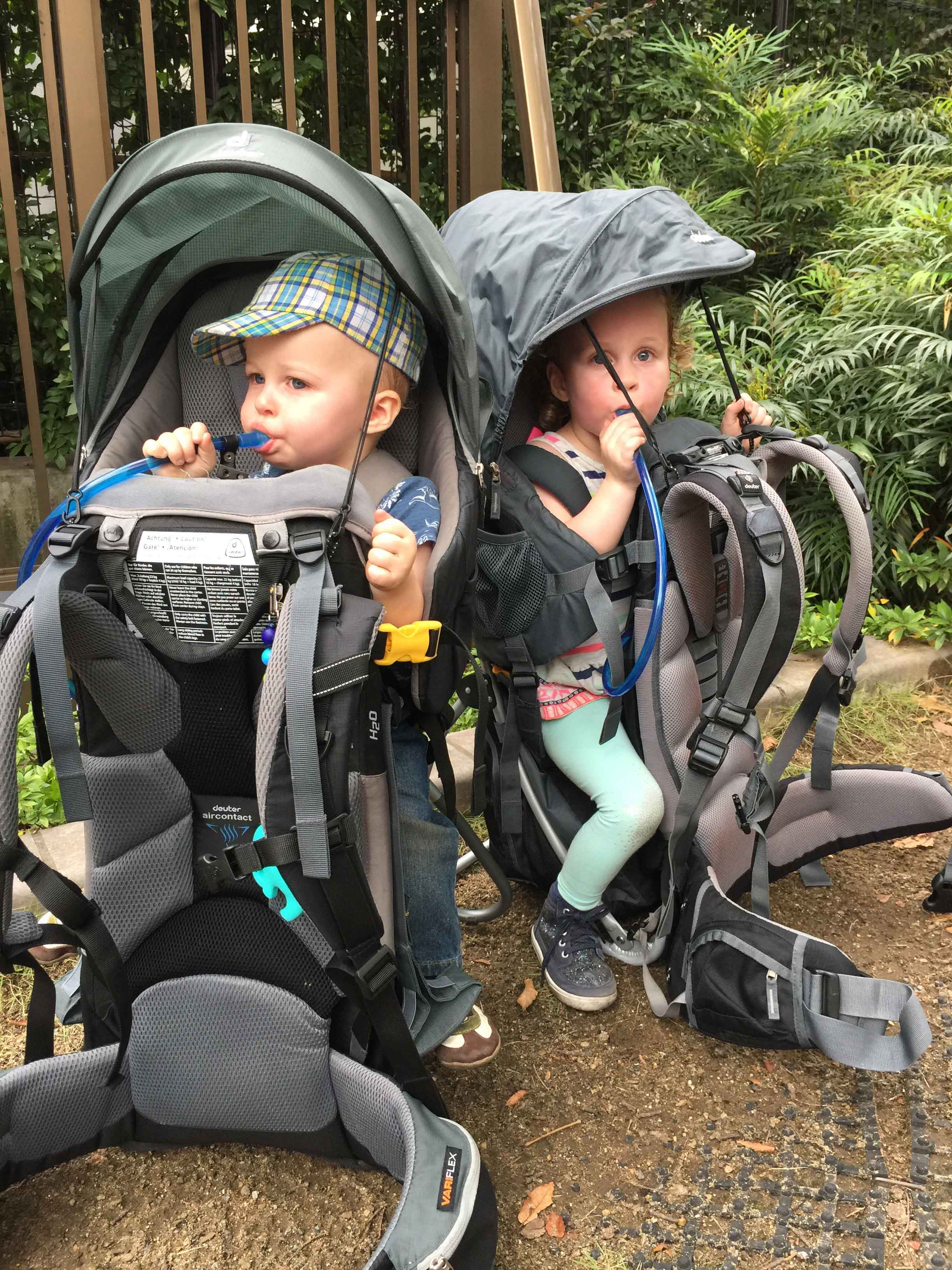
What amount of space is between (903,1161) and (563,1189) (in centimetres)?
61

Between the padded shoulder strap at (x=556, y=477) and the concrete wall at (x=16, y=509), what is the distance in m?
3.62

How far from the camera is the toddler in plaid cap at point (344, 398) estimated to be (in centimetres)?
167

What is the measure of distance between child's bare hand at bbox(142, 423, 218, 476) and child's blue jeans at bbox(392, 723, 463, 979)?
0.59 meters

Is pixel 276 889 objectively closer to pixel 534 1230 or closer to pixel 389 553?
pixel 389 553

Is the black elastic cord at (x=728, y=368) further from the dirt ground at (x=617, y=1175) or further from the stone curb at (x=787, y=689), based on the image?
the dirt ground at (x=617, y=1175)

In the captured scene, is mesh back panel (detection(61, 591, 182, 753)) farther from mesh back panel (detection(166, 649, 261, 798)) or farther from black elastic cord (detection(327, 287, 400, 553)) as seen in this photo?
black elastic cord (detection(327, 287, 400, 553))

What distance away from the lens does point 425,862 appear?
1891 millimetres

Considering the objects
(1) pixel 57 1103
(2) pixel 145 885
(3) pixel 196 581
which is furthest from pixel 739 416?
(1) pixel 57 1103

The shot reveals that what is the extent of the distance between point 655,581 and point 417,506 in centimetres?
58

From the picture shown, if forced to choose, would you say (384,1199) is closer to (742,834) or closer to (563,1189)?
(563,1189)

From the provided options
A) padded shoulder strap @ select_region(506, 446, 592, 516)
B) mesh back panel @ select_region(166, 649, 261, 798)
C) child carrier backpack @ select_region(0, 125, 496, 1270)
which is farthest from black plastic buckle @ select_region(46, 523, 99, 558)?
padded shoulder strap @ select_region(506, 446, 592, 516)

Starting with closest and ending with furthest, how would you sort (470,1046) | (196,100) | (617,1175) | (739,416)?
(617,1175) < (470,1046) < (739,416) < (196,100)

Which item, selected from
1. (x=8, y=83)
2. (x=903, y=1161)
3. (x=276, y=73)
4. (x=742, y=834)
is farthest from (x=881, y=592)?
(x=8, y=83)

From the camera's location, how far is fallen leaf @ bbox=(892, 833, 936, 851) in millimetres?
2779
